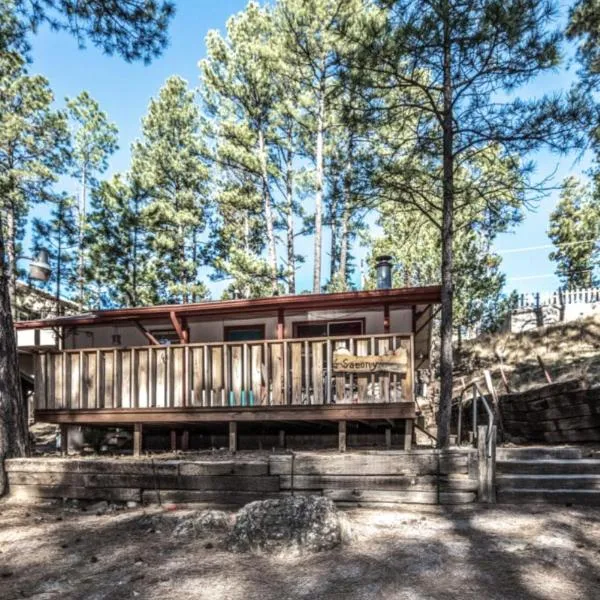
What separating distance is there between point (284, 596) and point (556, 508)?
3.41 m

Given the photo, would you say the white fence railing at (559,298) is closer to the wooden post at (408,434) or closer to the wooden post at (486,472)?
the wooden post at (408,434)

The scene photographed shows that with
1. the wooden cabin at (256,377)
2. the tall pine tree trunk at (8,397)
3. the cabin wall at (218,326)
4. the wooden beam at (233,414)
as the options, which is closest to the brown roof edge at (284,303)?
the wooden cabin at (256,377)

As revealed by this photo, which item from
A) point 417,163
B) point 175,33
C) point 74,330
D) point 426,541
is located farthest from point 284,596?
point 74,330

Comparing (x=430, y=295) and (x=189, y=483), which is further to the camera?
(x=430, y=295)

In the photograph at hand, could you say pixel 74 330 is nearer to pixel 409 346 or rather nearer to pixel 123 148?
pixel 409 346

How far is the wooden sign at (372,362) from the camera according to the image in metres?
6.75

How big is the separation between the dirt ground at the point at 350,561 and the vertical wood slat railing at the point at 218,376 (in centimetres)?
207

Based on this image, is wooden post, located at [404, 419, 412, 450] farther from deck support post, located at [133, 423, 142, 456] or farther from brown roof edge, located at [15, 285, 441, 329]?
deck support post, located at [133, 423, 142, 456]

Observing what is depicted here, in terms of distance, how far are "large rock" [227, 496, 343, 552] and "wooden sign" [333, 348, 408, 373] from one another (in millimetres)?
2554

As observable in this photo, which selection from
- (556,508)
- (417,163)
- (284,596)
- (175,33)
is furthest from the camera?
(417,163)

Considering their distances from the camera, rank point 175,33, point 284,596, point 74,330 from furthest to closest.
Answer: point 74,330, point 175,33, point 284,596

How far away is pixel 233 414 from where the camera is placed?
735 centimetres

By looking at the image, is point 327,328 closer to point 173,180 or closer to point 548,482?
point 548,482

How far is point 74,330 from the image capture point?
1056cm
